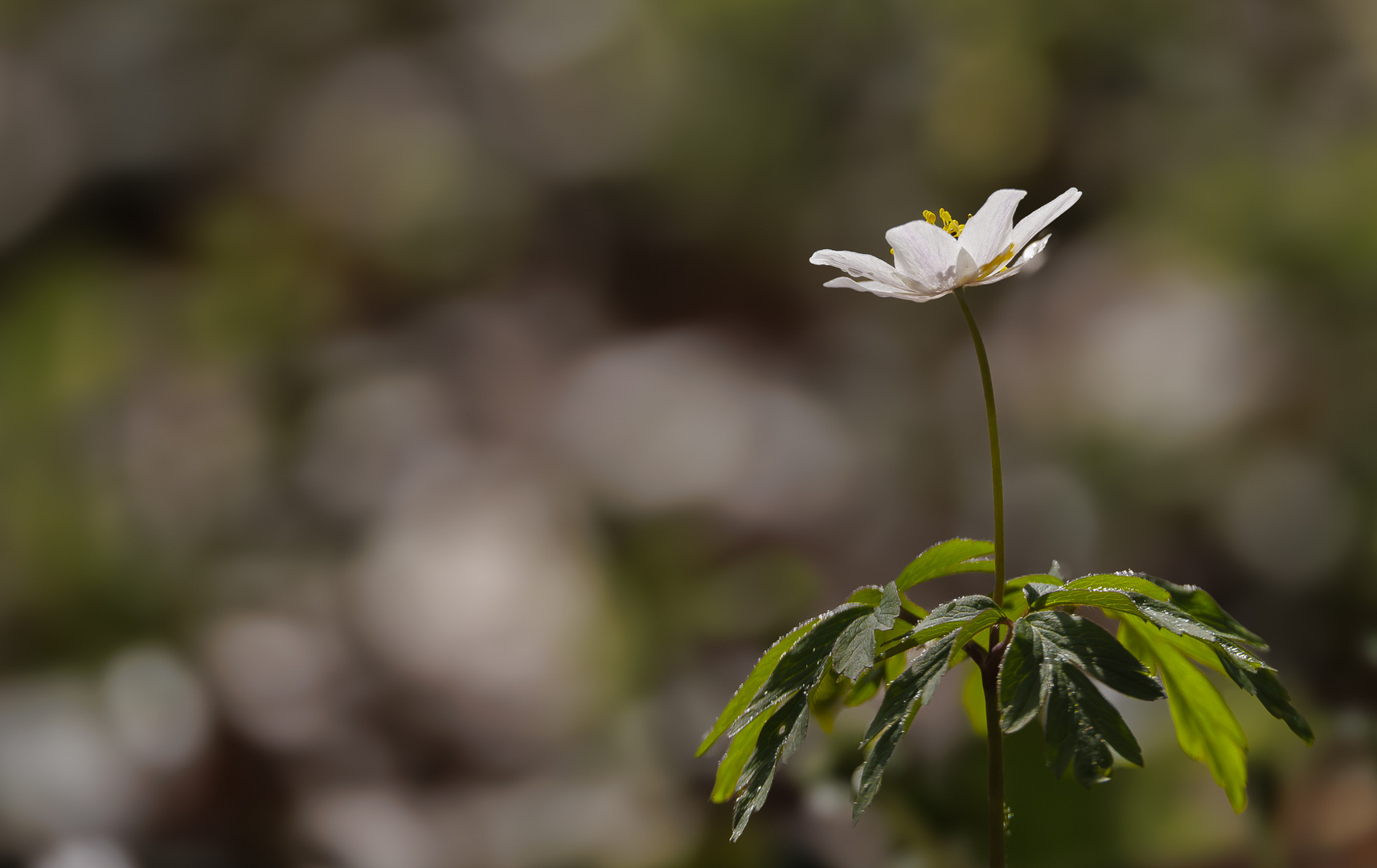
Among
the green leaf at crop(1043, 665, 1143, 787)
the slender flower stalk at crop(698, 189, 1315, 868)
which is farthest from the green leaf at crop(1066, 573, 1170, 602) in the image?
the green leaf at crop(1043, 665, 1143, 787)

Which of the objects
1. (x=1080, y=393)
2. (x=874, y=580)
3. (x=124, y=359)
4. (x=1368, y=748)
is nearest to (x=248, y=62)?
(x=124, y=359)

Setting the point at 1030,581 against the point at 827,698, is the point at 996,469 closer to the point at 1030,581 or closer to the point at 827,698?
the point at 1030,581

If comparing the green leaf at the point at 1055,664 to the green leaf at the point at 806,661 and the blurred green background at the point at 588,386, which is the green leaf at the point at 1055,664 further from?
the blurred green background at the point at 588,386

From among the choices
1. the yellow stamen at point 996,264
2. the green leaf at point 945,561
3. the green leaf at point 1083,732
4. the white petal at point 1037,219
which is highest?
the white petal at point 1037,219

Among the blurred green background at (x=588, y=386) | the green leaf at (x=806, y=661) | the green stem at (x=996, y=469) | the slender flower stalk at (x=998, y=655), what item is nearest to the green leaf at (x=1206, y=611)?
the slender flower stalk at (x=998, y=655)

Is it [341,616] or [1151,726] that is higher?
[341,616]

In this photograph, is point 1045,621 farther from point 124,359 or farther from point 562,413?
point 124,359

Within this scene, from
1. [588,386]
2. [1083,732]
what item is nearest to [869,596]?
[1083,732]
